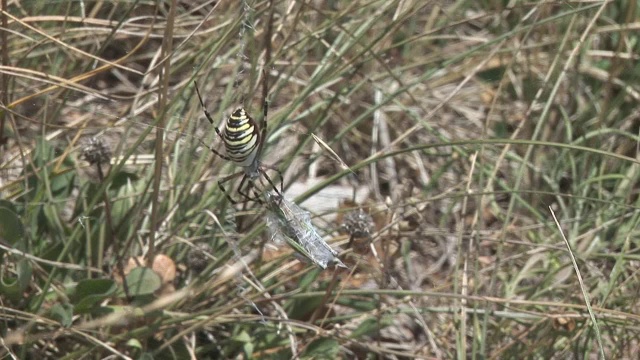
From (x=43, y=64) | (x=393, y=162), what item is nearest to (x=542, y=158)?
(x=393, y=162)

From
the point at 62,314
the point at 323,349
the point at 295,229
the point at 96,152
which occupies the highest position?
the point at 96,152

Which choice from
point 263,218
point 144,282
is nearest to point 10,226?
point 144,282

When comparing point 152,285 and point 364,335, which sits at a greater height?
point 152,285

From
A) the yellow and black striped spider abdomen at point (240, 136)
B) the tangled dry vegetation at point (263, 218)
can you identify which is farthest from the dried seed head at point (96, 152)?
the yellow and black striped spider abdomen at point (240, 136)

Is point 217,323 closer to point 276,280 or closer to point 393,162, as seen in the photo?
point 276,280

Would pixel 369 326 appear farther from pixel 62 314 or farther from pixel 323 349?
pixel 62 314

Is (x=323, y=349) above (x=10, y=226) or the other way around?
the other way around
